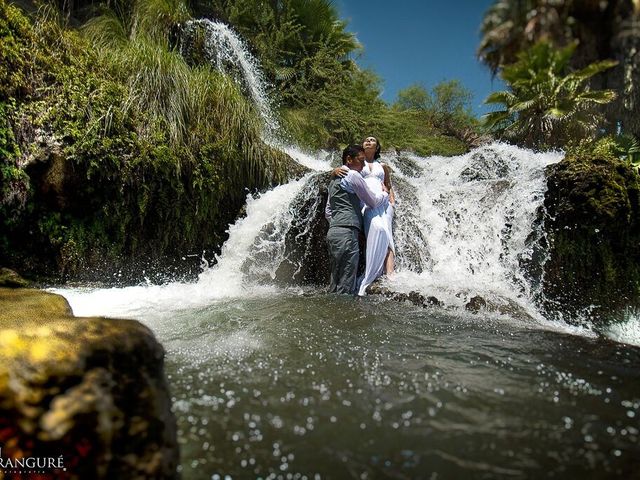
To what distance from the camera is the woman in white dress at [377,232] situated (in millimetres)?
4676

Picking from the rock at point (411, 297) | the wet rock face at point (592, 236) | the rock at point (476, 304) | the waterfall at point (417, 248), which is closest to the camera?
the rock at point (476, 304)

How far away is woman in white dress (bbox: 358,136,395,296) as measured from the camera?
4676mm

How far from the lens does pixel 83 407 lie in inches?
49.7

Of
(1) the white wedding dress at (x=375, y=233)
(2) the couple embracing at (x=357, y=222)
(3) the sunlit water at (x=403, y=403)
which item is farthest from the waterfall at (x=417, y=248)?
(3) the sunlit water at (x=403, y=403)

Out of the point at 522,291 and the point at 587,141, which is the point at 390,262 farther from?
the point at 587,141

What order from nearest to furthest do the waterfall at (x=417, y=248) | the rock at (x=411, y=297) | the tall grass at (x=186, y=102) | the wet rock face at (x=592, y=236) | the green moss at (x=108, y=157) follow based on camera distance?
1. the rock at (x=411, y=297)
2. the waterfall at (x=417, y=248)
3. the wet rock face at (x=592, y=236)
4. the green moss at (x=108, y=157)
5. the tall grass at (x=186, y=102)

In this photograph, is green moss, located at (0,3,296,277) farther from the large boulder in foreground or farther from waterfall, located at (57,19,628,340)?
the large boulder in foreground

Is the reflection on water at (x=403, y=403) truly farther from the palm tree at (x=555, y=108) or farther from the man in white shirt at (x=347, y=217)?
the palm tree at (x=555, y=108)

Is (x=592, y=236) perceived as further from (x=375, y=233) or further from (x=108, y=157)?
(x=108, y=157)

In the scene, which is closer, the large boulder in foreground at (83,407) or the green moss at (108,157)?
the large boulder in foreground at (83,407)

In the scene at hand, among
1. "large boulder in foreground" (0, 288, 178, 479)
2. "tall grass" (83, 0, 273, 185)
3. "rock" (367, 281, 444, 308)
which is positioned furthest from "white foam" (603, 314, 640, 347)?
"tall grass" (83, 0, 273, 185)

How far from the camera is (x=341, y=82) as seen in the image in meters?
13.3

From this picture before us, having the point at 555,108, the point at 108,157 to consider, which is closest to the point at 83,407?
the point at 108,157

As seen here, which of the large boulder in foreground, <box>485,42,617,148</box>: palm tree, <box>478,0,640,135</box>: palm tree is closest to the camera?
the large boulder in foreground
